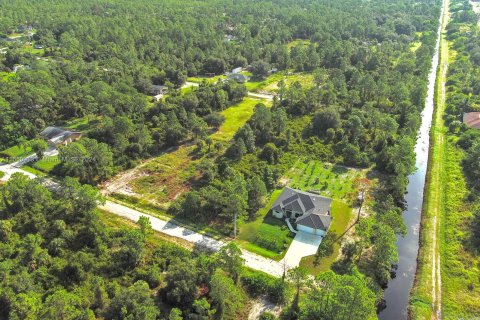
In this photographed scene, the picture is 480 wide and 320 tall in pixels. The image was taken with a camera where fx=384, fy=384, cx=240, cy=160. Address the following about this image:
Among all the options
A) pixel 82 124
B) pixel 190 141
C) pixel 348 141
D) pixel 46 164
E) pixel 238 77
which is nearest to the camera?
pixel 46 164

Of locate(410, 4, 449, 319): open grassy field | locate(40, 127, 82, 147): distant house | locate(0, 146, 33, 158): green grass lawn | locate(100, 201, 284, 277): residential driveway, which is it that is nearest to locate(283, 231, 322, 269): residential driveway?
locate(100, 201, 284, 277): residential driveway

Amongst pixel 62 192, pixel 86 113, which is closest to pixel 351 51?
pixel 86 113

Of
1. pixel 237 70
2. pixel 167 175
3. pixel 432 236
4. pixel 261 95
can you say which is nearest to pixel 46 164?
pixel 167 175

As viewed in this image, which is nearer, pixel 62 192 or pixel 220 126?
pixel 62 192

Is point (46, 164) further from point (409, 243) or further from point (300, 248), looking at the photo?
point (409, 243)

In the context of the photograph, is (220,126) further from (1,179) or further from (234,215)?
(1,179)
